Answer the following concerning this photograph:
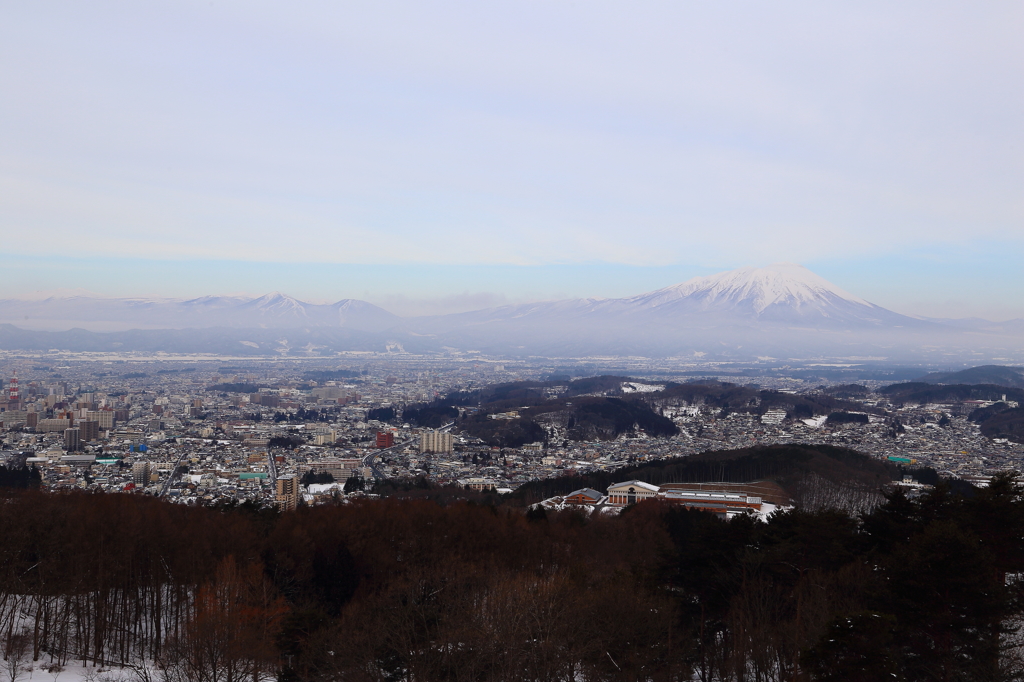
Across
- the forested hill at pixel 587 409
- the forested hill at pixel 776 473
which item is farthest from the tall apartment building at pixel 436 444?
the forested hill at pixel 776 473

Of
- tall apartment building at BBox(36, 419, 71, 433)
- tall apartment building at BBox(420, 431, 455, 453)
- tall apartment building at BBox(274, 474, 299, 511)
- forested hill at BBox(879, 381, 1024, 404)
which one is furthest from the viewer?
forested hill at BBox(879, 381, 1024, 404)

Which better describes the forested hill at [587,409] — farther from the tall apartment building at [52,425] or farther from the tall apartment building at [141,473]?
the tall apartment building at [52,425]

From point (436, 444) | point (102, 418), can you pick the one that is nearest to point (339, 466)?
point (436, 444)

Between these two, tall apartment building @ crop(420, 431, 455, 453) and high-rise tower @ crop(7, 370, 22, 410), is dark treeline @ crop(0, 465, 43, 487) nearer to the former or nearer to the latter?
tall apartment building @ crop(420, 431, 455, 453)

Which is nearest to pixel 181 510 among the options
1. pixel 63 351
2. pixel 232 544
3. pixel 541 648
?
pixel 232 544

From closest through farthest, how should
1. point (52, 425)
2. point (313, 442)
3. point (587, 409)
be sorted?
point (313, 442) < point (52, 425) < point (587, 409)

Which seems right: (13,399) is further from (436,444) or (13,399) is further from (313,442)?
(436,444)

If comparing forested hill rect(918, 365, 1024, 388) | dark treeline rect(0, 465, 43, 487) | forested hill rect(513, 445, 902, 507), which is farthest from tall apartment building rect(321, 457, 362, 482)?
forested hill rect(918, 365, 1024, 388)
